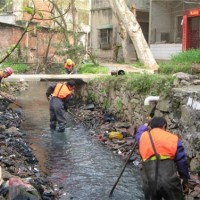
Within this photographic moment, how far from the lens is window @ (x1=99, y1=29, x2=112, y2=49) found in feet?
104

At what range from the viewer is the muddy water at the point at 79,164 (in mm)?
7531

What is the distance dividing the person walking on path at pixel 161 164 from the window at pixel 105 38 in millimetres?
26314

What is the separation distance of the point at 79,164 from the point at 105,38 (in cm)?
2408

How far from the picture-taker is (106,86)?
588 inches

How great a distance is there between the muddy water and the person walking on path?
1.75 meters

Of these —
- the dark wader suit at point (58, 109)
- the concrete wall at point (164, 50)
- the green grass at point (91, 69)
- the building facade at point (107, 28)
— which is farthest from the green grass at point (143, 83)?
the building facade at point (107, 28)

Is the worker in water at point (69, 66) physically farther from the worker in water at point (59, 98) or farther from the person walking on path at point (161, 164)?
the person walking on path at point (161, 164)

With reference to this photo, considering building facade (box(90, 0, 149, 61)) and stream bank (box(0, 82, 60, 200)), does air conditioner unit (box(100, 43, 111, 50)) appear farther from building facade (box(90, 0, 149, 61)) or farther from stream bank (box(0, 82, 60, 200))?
stream bank (box(0, 82, 60, 200))

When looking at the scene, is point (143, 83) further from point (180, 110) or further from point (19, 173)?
point (19, 173)

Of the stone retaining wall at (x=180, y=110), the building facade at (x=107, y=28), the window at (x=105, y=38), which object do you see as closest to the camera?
the stone retaining wall at (x=180, y=110)

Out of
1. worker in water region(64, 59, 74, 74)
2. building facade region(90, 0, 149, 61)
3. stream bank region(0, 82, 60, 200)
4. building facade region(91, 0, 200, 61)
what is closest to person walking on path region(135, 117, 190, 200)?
stream bank region(0, 82, 60, 200)

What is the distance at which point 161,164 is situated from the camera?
18.0ft

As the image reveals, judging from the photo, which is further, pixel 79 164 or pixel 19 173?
pixel 79 164

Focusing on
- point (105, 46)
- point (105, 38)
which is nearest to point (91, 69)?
point (105, 46)
